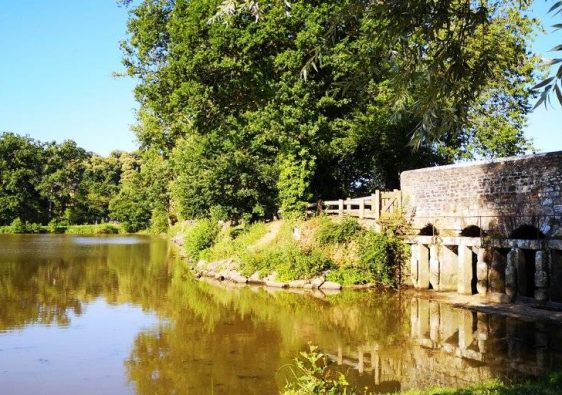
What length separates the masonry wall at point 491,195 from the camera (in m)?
16.8

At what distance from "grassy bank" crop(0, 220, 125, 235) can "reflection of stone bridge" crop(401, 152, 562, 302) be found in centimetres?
6457

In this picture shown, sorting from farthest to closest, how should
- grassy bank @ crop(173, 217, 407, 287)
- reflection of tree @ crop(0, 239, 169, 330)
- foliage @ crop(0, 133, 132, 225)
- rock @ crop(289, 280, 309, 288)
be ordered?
foliage @ crop(0, 133, 132, 225) → rock @ crop(289, 280, 309, 288) → grassy bank @ crop(173, 217, 407, 287) → reflection of tree @ crop(0, 239, 169, 330)

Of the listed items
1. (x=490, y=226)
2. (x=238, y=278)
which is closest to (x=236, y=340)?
(x=490, y=226)

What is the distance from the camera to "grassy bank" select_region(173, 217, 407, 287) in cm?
2247

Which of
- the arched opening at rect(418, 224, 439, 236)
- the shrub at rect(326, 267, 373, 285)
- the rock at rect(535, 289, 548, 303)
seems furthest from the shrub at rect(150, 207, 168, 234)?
the rock at rect(535, 289, 548, 303)

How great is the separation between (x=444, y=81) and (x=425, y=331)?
9.13 metres

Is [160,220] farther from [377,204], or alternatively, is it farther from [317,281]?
[377,204]

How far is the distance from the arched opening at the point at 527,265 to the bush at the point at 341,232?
6875 mm

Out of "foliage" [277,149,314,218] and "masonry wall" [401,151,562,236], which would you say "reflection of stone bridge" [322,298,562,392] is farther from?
"foliage" [277,149,314,218]

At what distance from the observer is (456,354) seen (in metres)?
12.1

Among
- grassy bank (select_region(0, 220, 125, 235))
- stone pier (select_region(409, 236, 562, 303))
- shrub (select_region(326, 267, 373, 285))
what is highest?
grassy bank (select_region(0, 220, 125, 235))

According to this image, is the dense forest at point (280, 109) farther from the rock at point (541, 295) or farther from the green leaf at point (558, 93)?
the green leaf at point (558, 93)

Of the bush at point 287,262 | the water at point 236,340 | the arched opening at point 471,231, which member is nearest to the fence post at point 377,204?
the bush at point 287,262

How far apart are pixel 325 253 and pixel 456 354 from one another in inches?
A: 462
